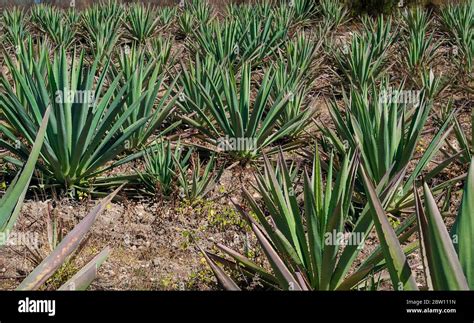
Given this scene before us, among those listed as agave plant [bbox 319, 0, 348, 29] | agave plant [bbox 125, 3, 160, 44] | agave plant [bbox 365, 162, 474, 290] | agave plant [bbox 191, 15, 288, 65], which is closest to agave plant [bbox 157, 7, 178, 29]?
agave plant [bbox 125, 3, 160, 44]

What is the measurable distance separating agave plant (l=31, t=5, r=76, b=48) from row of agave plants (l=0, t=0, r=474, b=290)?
49 mm

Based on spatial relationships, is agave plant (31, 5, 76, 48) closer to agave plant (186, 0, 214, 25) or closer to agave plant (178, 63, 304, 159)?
agave plant (186, 0, 214, 25)

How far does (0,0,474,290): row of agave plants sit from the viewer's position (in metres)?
2.23

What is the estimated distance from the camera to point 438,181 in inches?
167

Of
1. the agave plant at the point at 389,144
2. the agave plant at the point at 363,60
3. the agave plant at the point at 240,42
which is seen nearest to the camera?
the agave plant at the point at 389,144

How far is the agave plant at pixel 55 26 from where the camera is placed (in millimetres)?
7594

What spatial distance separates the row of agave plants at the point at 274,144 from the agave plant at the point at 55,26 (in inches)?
1.9

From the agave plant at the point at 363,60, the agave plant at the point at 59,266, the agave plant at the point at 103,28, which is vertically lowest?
the agave plant at the point at 59,266

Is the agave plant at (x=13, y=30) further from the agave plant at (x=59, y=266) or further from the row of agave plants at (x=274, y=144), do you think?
the agave plant at (x=59, y=266)

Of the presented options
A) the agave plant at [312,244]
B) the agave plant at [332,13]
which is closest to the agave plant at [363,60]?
the agave plant at [332,13]

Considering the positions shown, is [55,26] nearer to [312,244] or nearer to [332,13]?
[332,13]

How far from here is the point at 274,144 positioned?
484 centimetres
